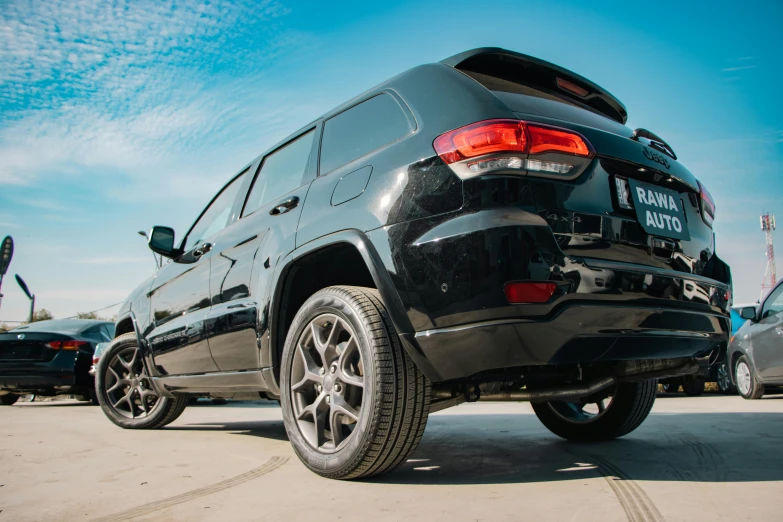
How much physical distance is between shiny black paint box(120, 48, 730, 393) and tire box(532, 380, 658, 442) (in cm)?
103

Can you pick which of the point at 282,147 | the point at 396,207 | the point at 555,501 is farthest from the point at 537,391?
the point at 282,147

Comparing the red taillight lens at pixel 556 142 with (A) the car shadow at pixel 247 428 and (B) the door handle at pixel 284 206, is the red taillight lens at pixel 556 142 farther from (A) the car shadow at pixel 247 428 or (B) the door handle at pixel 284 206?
(A) the car shadow at pixel 247 428

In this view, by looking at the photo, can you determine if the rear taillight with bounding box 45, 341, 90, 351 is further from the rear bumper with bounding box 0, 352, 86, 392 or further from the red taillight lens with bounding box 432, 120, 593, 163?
the red taillight lens with bounding box 432, 120, 593, 163

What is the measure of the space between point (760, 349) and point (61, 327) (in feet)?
31.5

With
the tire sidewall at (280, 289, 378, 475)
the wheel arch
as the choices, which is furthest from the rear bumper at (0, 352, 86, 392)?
the tire sidewall at (280, 289, 378, 475)

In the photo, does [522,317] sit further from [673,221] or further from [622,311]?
[673,221]

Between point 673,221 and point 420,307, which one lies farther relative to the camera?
point 673,221

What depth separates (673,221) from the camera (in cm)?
255

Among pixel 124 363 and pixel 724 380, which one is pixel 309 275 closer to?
pixel 124 363

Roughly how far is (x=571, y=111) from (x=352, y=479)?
5.91ft

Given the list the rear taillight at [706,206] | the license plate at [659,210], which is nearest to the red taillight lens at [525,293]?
the license plate at [659,210]

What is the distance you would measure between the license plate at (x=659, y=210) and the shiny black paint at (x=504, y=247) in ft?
0.15

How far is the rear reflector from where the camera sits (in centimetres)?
218

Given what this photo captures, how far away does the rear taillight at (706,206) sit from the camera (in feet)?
9.27
